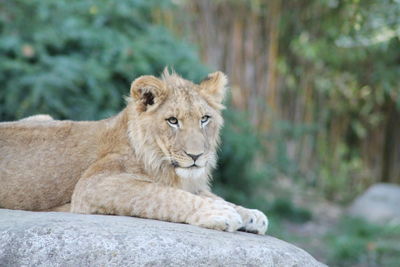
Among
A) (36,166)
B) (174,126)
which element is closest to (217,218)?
(174,126)

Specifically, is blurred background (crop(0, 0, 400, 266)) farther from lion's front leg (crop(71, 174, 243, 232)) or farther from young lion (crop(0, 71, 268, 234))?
lion's front leg (crop(71, 174, 243, 232))

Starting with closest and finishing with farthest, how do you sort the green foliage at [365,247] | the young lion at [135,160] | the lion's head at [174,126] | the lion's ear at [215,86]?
the young lion at [135,160] < the lion's head at [174,126] < the lion's ear at [215,86] < the green foliage at [365,247]

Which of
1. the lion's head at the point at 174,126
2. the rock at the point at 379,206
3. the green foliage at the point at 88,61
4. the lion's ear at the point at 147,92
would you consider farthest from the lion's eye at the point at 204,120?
the rock at the point at 379,206

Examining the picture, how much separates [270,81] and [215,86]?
778cm

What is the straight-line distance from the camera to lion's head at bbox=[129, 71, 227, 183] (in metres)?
4.29

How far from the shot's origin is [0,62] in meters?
7.78

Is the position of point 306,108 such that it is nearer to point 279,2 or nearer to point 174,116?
point 279,2

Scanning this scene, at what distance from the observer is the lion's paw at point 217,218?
402cm

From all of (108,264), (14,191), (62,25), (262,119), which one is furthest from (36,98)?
(262,119)

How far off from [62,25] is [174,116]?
4564 millimetres

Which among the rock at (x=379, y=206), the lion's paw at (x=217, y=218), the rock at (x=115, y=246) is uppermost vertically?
the rock at (x=379, y=206)

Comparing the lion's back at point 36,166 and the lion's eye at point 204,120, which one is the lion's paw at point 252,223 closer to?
the lion's eye at point 204,120

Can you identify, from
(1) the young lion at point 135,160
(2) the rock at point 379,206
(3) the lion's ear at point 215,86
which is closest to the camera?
(1) the young lion at point 135,160

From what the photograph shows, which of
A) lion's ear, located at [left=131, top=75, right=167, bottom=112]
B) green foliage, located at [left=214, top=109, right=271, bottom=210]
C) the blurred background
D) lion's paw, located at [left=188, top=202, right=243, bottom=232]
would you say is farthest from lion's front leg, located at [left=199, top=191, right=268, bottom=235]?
green foliage, located at [left=214, top=109, right=271, bottom=210]
